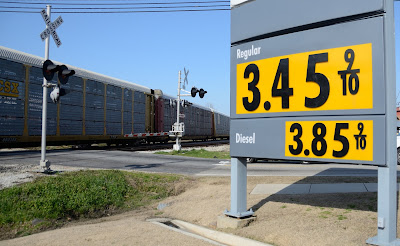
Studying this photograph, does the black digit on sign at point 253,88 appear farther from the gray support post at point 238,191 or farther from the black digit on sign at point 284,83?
the gray support post at point 238,191

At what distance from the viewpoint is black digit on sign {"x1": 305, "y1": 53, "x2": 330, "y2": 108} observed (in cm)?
487

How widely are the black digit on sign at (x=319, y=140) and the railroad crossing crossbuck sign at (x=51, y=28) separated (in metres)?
9.39

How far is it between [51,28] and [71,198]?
20.1ft

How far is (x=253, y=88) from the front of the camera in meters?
5.80

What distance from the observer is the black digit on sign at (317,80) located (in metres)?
4.87

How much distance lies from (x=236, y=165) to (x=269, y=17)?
8.43 ft

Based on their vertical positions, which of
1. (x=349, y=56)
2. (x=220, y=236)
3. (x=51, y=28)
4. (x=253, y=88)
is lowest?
(x=220, y=236)

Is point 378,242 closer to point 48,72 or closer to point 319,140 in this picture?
point 319,140

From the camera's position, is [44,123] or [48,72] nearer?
[48,72]

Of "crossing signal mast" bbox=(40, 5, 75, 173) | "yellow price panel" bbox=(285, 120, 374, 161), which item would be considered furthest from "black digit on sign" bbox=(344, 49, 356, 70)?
"crossing signal mast" bbox=(40, 5, 75, 173)

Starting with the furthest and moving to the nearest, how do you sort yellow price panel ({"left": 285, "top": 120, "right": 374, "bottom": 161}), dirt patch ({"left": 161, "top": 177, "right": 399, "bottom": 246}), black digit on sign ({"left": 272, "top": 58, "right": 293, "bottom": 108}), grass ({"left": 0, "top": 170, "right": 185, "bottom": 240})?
grass ({"left": 0, "top": 170, "right": 185, "bottom": 240})
black digit on sign ({"left": 272, "top": 58, "right": 293, "bottom": 108})
dirt patch ({"left": 161, "top": 177, "right": 399, "bottom": 246})
yellow price panel ({"left": 285, "top": 120, "right": 374, "bottom": 161})

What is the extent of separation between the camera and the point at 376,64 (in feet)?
14.3

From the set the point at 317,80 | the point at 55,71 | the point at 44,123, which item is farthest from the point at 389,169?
the point at 44,123

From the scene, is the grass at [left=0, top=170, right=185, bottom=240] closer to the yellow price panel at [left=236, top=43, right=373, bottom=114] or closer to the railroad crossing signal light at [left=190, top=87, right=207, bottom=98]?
the yellow price panel at [left=236, top=43, right=373, bottom=114]
